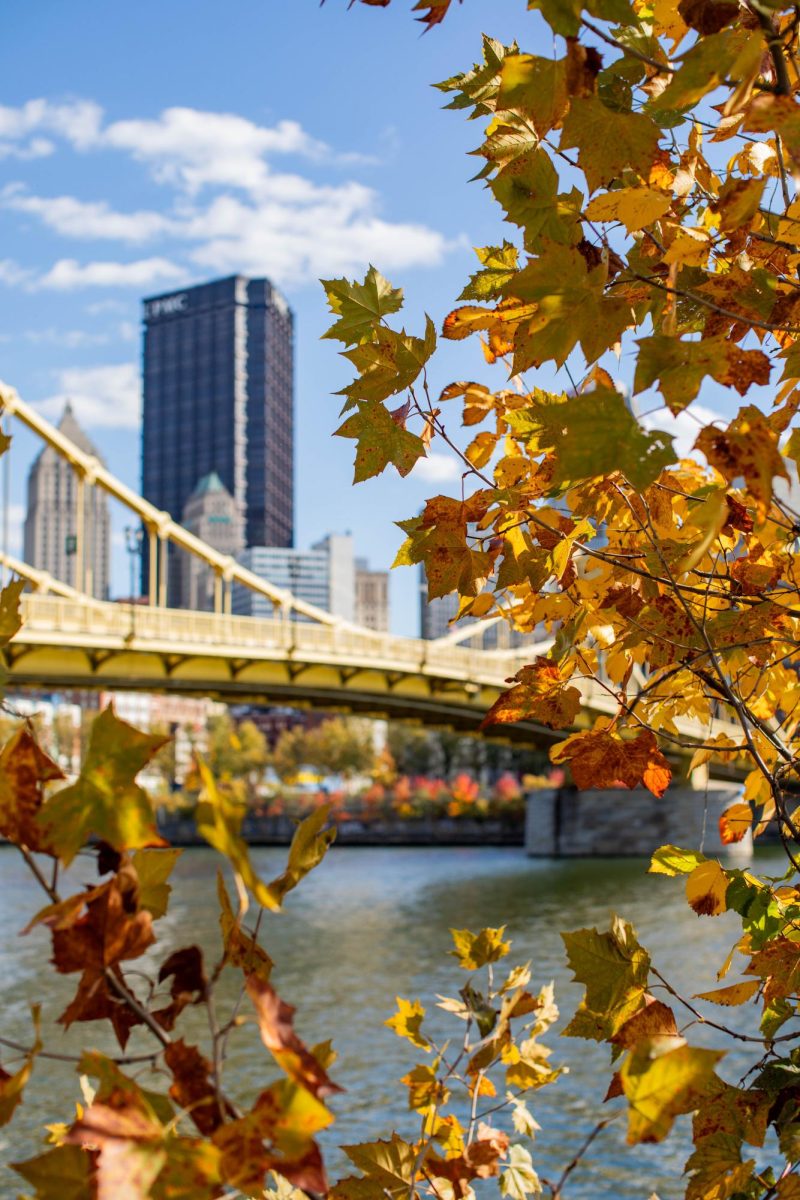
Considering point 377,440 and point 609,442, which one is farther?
point 377,440

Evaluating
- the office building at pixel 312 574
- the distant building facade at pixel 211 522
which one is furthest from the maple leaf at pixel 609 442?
the distant building facade at pixel 211 522

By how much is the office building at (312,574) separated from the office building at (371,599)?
843 centimetres

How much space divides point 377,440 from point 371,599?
633 ft

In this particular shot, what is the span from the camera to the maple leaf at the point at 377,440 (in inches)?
56.8

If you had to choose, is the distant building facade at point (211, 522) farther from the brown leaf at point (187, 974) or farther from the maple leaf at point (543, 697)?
the brown leaf at point (187, 974)

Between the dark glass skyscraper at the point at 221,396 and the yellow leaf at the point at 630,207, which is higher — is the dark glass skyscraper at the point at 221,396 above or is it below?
above

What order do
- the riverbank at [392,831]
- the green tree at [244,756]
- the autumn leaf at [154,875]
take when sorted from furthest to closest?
the green tree at [244,756]
the riverbank at [392,831]
the autumn leaf at [154,875]

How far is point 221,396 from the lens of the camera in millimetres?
167500

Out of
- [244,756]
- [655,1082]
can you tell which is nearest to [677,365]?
[655,1082]

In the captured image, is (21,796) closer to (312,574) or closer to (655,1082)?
(655,1082)

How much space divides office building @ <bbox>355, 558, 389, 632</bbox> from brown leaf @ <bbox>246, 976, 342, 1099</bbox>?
187 metres

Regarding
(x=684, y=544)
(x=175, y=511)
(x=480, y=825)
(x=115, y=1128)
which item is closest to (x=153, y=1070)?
(x=115, y=1128)

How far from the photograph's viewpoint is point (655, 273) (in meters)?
1.42

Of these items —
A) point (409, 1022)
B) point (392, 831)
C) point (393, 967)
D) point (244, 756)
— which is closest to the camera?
point (409, 1022)
